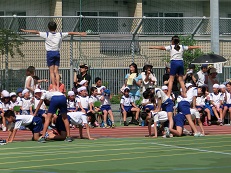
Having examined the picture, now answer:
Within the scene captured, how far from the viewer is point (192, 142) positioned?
54.4 feet

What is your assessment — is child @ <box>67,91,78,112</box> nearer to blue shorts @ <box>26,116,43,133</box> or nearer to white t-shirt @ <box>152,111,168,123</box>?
blue shorts @ <box>26,116,43,133</box>

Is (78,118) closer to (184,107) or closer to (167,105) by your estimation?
A: (167,105)

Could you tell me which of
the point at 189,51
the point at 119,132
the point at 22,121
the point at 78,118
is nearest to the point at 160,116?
the point at 78,118

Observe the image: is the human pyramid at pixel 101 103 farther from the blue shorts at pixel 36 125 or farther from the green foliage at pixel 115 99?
the green foliage at pixel 115 99

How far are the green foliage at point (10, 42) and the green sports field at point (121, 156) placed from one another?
6.79m

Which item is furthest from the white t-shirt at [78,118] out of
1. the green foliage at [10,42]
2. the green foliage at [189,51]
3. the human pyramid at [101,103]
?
the green foliage at [189,51]

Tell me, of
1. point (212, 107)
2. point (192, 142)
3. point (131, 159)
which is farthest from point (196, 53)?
point (131, 159)

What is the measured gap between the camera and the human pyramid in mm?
17516

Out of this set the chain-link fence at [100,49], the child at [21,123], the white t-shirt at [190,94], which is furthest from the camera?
the chain-link fence at [100,49]

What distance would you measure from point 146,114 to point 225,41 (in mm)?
9391

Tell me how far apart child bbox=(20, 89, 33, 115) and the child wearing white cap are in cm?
564

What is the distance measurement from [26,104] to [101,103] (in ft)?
7.64

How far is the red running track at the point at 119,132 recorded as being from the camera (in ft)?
61.4

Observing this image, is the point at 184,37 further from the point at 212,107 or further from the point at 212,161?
the point at 212,161
